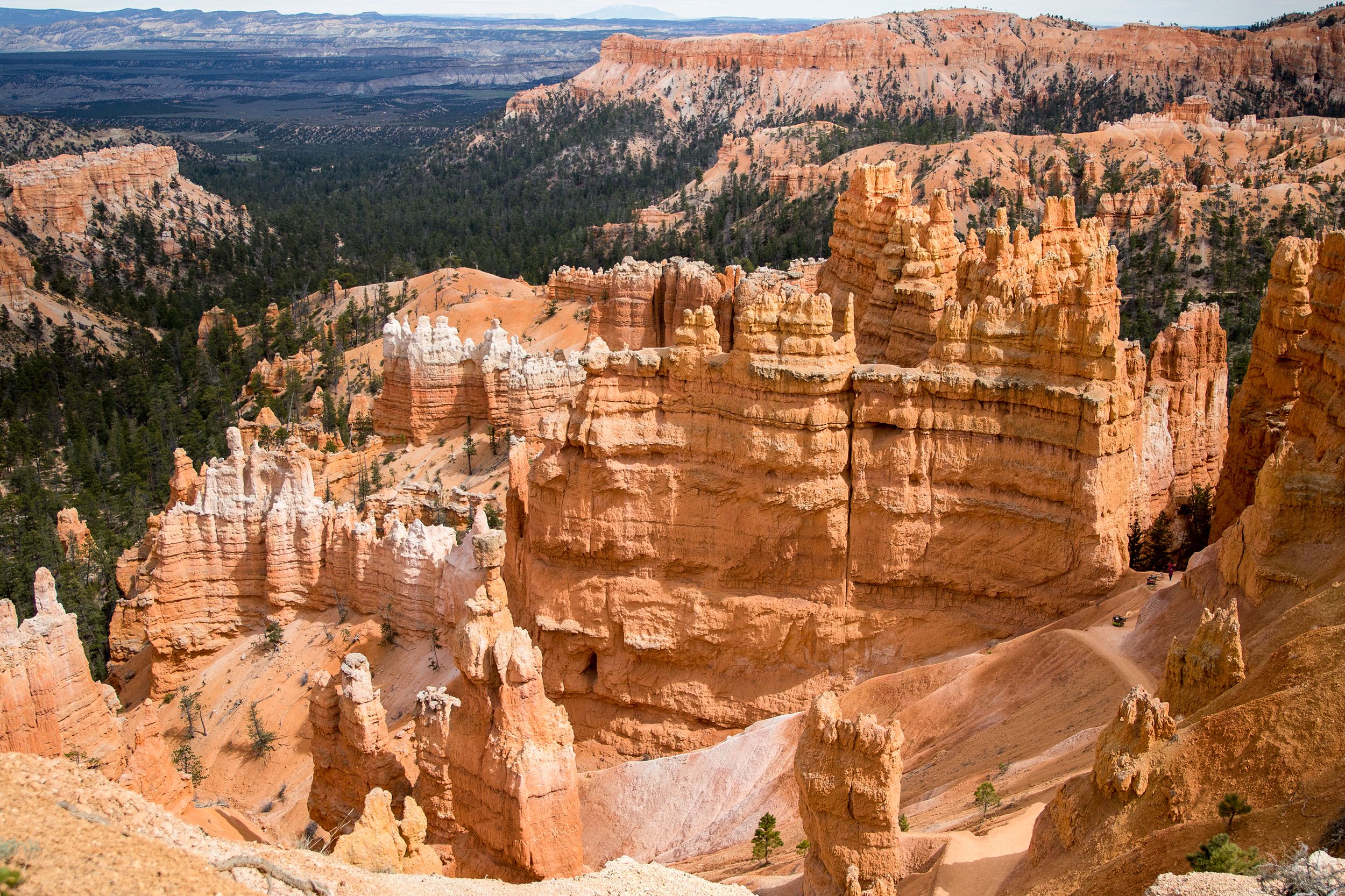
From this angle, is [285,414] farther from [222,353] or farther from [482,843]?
[482,843]

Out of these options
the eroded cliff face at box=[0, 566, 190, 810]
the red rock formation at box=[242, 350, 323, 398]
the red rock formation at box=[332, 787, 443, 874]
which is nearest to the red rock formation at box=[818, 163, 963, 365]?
the red rock formation at box=[332, 787, 443, 874]

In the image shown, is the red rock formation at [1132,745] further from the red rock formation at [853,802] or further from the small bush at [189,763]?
the small bush at [189,763]

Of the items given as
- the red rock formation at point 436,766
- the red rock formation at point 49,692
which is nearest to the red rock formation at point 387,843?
the red rock formation at point 436,766

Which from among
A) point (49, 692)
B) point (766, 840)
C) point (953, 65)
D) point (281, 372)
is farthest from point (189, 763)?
point (953, 65)

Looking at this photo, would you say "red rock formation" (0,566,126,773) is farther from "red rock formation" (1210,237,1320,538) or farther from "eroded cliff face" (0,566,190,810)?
"red rock formation" (1210,237,1320,538)

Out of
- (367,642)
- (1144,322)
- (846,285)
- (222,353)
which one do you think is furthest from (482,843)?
(222,353)

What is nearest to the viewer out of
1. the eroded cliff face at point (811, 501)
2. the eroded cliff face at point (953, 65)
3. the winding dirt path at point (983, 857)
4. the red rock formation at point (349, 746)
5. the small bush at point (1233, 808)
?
the small bush at point (1233, 808)
